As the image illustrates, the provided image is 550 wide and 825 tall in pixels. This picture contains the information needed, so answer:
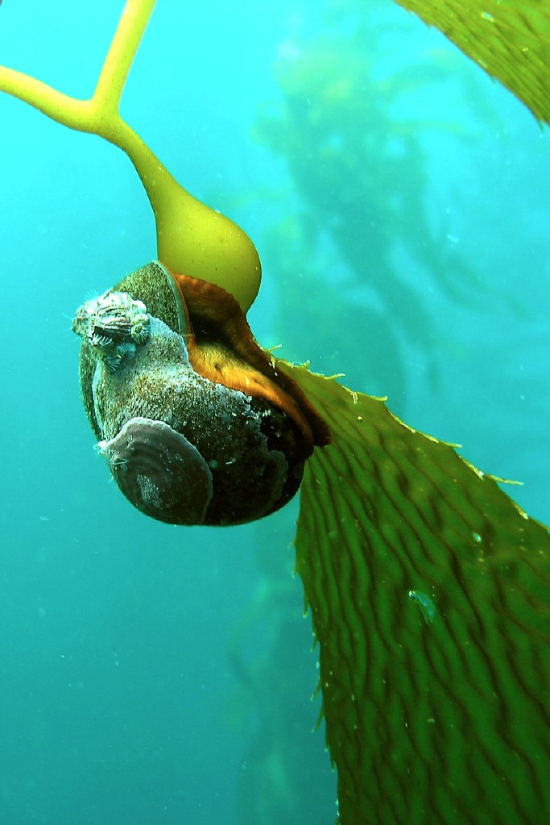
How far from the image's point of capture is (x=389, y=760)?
105 centimetres

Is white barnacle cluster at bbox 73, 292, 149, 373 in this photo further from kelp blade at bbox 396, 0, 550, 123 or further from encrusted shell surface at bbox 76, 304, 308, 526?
kelp blade at bbox 396, 0, 550, 123

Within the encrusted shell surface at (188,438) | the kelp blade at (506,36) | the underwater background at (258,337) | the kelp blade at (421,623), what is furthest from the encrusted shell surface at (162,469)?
the underwater background at (258,337)

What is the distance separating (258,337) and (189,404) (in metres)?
3.64

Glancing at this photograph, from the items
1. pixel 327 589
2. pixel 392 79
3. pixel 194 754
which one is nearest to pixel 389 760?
pixel 327 589

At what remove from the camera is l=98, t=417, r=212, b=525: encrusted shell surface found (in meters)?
0.76

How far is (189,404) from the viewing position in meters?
0.77

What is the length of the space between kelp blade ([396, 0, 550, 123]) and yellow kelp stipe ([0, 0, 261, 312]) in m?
0.44

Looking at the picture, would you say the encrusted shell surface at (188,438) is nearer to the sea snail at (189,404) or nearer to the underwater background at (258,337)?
the sea snail at (189,404)

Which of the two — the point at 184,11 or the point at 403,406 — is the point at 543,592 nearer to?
the point at 403,406

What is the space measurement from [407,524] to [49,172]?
4.73 m

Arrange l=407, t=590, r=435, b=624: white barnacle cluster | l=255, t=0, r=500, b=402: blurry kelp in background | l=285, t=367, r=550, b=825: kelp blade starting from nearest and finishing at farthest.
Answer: l=285, t=367, r=550, b=825: kelp blade, l=407, t=590, r=435, b=624: white barnacle cluster, l=255, t=0, r=500, b=402: blurry kelp in background

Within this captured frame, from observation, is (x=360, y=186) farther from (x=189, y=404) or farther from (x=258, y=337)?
(x=189, y=404)

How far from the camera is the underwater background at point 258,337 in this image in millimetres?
3902

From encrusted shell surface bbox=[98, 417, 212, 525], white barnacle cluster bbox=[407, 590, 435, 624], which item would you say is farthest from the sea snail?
white barnacle cluster bbox=[407, 590, 435, 624]
